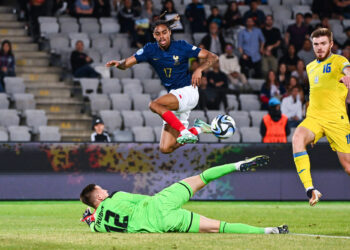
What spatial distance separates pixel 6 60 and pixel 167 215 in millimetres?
11714

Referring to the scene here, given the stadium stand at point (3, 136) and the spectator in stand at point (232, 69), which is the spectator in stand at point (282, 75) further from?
the stadium stand at point (3, 136)

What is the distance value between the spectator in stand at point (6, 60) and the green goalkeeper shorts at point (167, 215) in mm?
11121

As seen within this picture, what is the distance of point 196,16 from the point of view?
23.2 m

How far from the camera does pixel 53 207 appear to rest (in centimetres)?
1506

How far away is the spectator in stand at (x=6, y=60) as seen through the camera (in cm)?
2016

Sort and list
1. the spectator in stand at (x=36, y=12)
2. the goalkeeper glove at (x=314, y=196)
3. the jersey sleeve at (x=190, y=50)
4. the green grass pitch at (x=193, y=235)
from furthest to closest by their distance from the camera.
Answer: the spectator in stand at (x=36, y=12) → the jersey sleeve at (x=190, y=50) → the goalkeeper glove at (x=314, y=196) → the green grass pitch at (x=193, y=235)

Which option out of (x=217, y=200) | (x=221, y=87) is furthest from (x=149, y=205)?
(x=221, y=87)

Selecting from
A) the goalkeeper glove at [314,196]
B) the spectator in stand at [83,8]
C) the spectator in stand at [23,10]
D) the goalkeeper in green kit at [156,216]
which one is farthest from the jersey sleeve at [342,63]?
the spectator in stand at [23,10]

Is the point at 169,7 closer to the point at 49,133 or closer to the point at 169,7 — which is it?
the point at 169,7

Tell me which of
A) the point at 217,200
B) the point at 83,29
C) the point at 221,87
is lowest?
the point at 217,200

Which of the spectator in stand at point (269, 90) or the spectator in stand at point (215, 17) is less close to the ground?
the spectator in stand at point (215, 17)

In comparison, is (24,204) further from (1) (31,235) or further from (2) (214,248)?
(2) (214,248)

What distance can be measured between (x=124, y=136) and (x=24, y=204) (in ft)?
12.5

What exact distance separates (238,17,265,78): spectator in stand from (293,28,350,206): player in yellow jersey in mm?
11363
